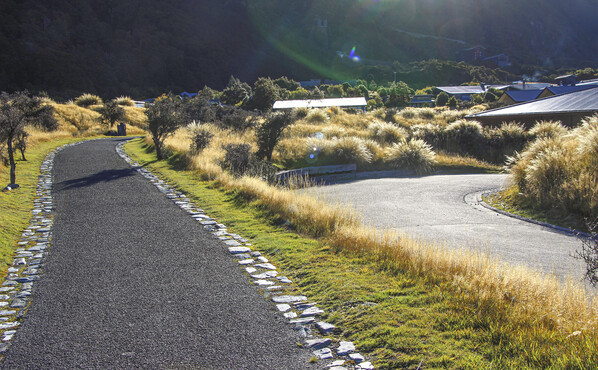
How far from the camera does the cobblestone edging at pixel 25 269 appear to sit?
13.2 feet

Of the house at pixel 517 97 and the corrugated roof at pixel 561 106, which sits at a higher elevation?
the house at pixel 517 97

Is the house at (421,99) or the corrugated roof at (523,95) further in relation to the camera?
the house at (421,99)

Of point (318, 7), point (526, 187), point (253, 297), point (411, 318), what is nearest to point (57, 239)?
point (253, 297)

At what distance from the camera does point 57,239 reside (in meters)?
6.70

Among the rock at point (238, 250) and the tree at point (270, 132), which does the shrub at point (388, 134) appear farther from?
the rock at point (238, 250)

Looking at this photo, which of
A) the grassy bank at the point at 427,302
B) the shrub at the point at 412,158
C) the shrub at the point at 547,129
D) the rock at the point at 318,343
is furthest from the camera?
the shrub at the point at 547,129

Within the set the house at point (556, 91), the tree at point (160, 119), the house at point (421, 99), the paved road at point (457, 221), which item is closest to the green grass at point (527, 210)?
the paved road at point (457, 221)

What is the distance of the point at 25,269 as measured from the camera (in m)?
5.42

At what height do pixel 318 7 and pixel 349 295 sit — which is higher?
pixel 318 7

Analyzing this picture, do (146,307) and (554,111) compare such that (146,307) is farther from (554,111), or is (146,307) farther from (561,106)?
(561,106)

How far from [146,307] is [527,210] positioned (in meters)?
9.94

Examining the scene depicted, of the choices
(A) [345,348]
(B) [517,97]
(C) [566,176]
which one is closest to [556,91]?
(B) [517,97]

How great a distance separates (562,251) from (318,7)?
15229 cm

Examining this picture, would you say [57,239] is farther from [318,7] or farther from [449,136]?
[318,7]
